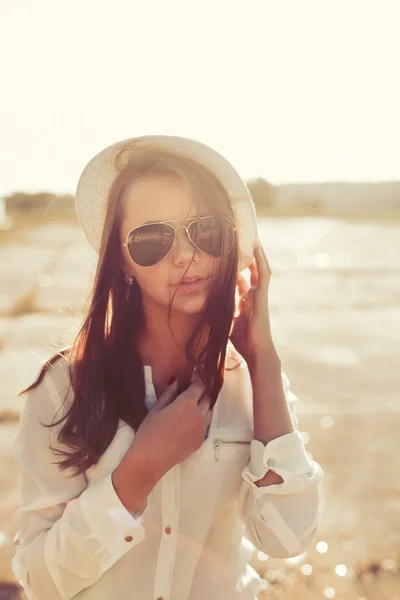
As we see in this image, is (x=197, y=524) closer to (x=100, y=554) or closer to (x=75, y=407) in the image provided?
(x=100, y=554)

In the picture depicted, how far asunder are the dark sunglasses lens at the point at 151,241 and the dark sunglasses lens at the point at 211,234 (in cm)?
7

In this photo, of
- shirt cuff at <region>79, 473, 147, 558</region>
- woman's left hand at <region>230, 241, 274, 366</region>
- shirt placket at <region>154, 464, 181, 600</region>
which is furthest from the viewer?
woman's left hand at <region>230, 241, 274, 366</region>

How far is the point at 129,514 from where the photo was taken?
4.77 feet

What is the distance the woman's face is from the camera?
1626mm

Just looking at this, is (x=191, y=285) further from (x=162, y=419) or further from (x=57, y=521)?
(x=57, y=521)

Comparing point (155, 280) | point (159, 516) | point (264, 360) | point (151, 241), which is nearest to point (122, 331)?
point (155, 280)

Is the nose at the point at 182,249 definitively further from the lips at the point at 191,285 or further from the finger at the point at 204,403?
the finger at the point at 204,403

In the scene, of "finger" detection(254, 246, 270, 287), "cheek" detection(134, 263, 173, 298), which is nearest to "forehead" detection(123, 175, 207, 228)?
"cheek" detection(134, 263, 173, 298)

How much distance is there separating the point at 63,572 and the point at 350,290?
6.63m

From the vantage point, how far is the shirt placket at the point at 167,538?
1.55m

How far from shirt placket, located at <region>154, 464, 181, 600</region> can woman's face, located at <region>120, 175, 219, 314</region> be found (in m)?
0.47

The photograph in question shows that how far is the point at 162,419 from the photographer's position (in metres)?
1.54

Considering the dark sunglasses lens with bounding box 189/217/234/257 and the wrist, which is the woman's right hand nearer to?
the wrist

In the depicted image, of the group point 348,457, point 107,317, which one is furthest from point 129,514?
point 348,457
